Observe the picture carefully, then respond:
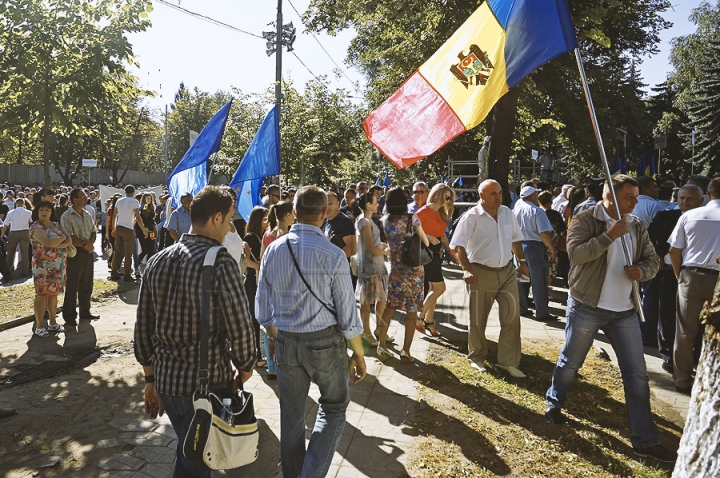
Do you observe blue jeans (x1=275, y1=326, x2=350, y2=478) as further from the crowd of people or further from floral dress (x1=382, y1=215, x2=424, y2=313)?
floral dress (x1=382, y1=215, x2=424, y2=313)

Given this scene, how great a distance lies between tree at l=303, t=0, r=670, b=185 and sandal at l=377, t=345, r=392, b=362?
8.38 metres

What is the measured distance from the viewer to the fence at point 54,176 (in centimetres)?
5009

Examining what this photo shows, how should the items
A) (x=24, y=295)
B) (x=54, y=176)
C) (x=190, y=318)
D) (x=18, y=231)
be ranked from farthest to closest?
(x=54, y=176) → (x=18, y=231) → (x=24, y=295) → (x=190, y=318)

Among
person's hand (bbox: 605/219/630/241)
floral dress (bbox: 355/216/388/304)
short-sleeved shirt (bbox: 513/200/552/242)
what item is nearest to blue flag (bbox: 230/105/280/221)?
floral dress (bbox: 355/216/388/304)

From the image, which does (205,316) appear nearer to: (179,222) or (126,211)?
(179,222)

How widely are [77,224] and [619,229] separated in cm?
723

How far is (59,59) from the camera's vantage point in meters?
8.70

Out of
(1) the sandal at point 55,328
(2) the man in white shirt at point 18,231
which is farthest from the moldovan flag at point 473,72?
(2) the man in white shirt at point 18,231

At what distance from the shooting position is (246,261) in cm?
599

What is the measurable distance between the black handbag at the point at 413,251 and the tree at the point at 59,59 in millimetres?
6111

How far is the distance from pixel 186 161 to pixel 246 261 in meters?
3.09

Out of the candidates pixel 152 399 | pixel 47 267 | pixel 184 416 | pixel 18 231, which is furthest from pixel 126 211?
pixel 184 416

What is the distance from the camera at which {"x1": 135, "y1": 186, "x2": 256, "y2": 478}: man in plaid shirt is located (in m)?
2.80

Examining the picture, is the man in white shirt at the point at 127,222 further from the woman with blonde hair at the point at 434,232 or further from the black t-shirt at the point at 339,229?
the woman with blonde hair at the point at 434,232
